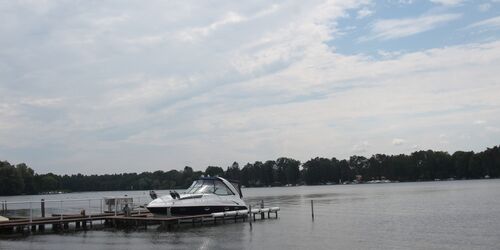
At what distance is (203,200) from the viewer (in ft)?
122

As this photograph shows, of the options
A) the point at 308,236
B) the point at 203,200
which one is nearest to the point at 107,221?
the point at 203,200

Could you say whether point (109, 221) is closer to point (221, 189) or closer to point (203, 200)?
point (203, 200)

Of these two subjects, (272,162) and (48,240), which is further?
(272,162)

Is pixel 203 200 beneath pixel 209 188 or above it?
beneath

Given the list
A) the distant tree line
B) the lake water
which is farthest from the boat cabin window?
the distant tree line

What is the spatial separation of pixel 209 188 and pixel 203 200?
5.68ft

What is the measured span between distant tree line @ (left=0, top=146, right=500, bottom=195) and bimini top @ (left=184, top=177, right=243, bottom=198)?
3804 inches

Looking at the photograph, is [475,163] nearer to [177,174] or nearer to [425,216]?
[177,174]

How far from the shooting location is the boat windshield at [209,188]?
38469 millimetres

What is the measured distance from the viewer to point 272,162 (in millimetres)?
193750

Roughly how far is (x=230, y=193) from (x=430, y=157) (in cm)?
13701

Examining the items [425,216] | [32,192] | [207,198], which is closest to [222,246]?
[207,198]

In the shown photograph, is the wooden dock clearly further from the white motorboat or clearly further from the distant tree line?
the distant tree line

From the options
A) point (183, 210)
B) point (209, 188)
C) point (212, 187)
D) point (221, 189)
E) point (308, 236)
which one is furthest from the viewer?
point (221, 189)
